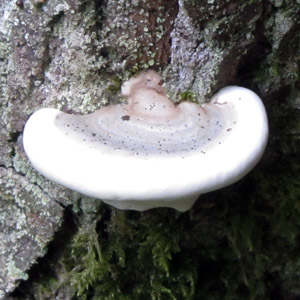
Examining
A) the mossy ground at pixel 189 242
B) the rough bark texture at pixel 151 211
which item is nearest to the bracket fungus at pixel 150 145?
the rough bark texture at pixel 151 211

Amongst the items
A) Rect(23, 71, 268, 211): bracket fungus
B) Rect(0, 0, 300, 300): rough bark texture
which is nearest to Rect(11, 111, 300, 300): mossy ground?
Rect(0, 0, 300, 300): rough bark texture

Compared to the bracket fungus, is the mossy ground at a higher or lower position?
lower

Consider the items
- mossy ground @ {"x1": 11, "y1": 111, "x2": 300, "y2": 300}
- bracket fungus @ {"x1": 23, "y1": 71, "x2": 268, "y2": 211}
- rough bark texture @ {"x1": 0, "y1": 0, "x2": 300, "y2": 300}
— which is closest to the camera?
bracket fungus @ {"x1": 23, "y1": 71, "x2": 268, "y2": 211}

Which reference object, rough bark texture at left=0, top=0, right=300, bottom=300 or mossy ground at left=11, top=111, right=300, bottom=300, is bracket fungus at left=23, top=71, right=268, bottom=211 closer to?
rough bark texture at left=0, top=0, right=300, bottom=300

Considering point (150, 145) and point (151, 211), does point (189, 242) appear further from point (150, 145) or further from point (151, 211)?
point (150, 145)

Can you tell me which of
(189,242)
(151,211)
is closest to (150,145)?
(151,211)

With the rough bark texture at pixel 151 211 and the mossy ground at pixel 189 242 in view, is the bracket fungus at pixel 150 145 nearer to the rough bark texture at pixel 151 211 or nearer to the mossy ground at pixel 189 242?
the rough bark texture at pixel 151 211

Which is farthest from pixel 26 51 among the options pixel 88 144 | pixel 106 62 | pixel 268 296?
pixel 268 296
